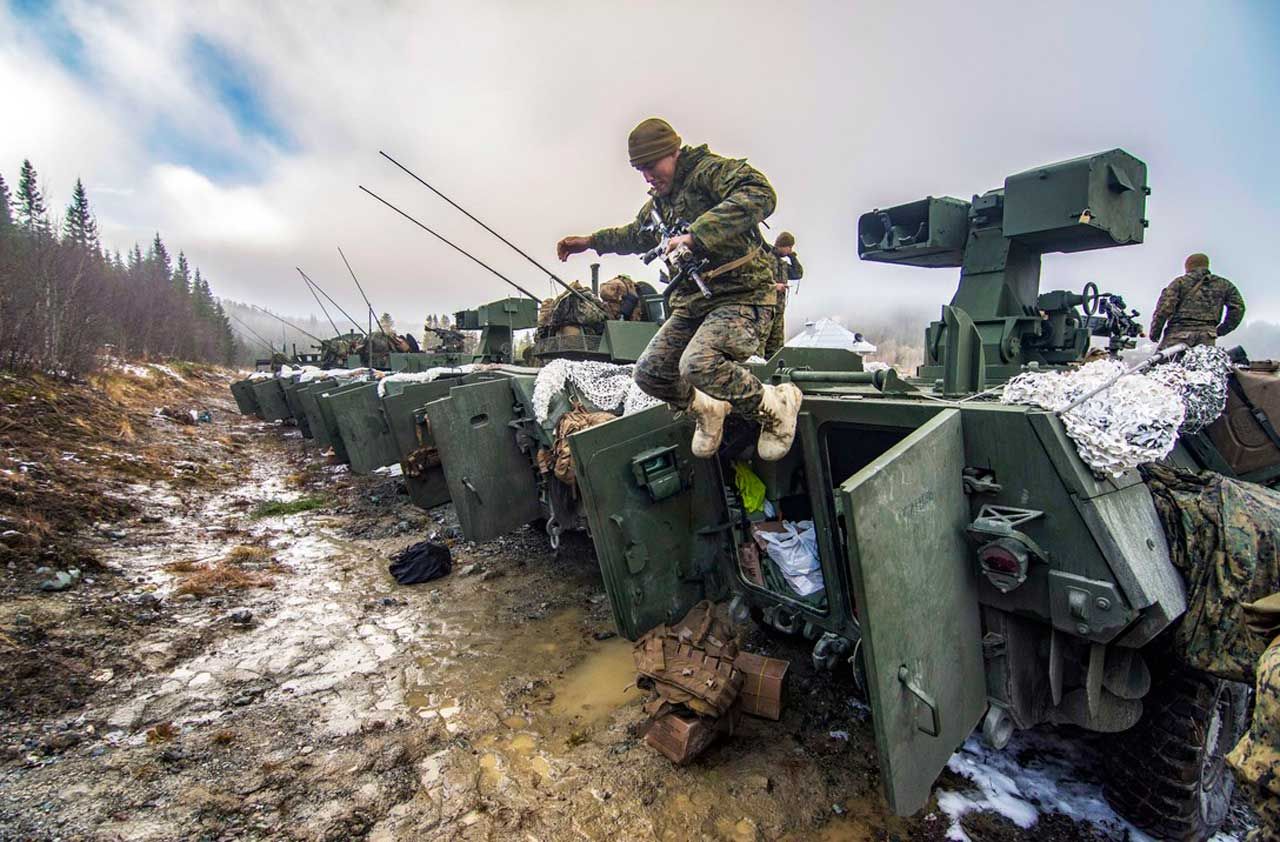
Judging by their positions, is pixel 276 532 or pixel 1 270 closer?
pixel 276 532

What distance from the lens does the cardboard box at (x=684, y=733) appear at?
2373mm

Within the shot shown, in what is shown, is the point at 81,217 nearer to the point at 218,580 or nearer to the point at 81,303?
the point at 81,303

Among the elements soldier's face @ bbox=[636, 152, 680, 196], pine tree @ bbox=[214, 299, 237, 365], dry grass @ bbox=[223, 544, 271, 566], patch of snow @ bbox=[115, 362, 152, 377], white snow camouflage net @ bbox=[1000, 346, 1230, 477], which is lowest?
dry grass @ bbox=[223, 544, 271, 566]

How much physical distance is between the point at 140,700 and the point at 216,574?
178 cm

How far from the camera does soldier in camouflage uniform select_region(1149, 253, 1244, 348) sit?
4.53 metres

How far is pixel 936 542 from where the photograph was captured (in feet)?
6.06

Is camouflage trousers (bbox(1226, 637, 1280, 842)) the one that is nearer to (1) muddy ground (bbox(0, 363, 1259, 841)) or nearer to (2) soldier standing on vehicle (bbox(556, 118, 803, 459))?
(1) muddy ground (bbox(0, 363, 1259, 841))

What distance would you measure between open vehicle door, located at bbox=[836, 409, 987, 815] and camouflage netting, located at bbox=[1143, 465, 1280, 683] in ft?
2.07

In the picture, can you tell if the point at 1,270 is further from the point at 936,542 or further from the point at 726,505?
the point at 936,542

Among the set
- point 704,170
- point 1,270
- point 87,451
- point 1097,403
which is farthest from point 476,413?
point 1,270

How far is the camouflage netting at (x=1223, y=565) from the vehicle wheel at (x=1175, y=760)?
0.82 feet

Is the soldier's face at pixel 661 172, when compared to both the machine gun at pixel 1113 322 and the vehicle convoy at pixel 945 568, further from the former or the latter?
the machine gun at pixel 1113 322

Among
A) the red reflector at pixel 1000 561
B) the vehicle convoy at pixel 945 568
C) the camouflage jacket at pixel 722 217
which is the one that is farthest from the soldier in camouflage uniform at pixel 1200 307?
the red reflector at pixel 1000 561

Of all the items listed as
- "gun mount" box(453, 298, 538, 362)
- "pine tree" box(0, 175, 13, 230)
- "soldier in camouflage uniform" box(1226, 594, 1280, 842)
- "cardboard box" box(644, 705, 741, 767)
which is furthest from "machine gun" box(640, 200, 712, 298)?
"pine tree" box(0, 175, 13, 230)
